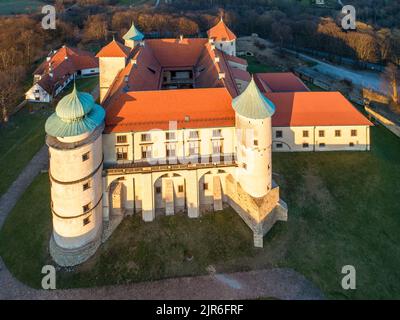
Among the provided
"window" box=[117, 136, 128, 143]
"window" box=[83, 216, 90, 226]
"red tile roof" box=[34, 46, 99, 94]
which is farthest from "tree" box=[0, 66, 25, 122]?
"window" box=[83, 216, 90, 226]

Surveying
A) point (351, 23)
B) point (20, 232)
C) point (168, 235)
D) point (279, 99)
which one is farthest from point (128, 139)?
point (351, 23)

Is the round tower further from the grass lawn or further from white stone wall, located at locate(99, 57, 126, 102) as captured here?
white stone wall, located at locate(99, 57, 126, 102)

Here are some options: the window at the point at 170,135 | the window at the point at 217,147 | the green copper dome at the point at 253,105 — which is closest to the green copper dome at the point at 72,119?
the window at the point at 170,135

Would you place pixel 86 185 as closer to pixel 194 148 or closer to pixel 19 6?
pixel 194 148

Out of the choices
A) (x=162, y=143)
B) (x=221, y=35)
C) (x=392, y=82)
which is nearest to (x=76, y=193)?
(x=162, y=143)

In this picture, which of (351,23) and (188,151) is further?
(351,23)

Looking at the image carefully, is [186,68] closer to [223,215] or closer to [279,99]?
[279,99]
